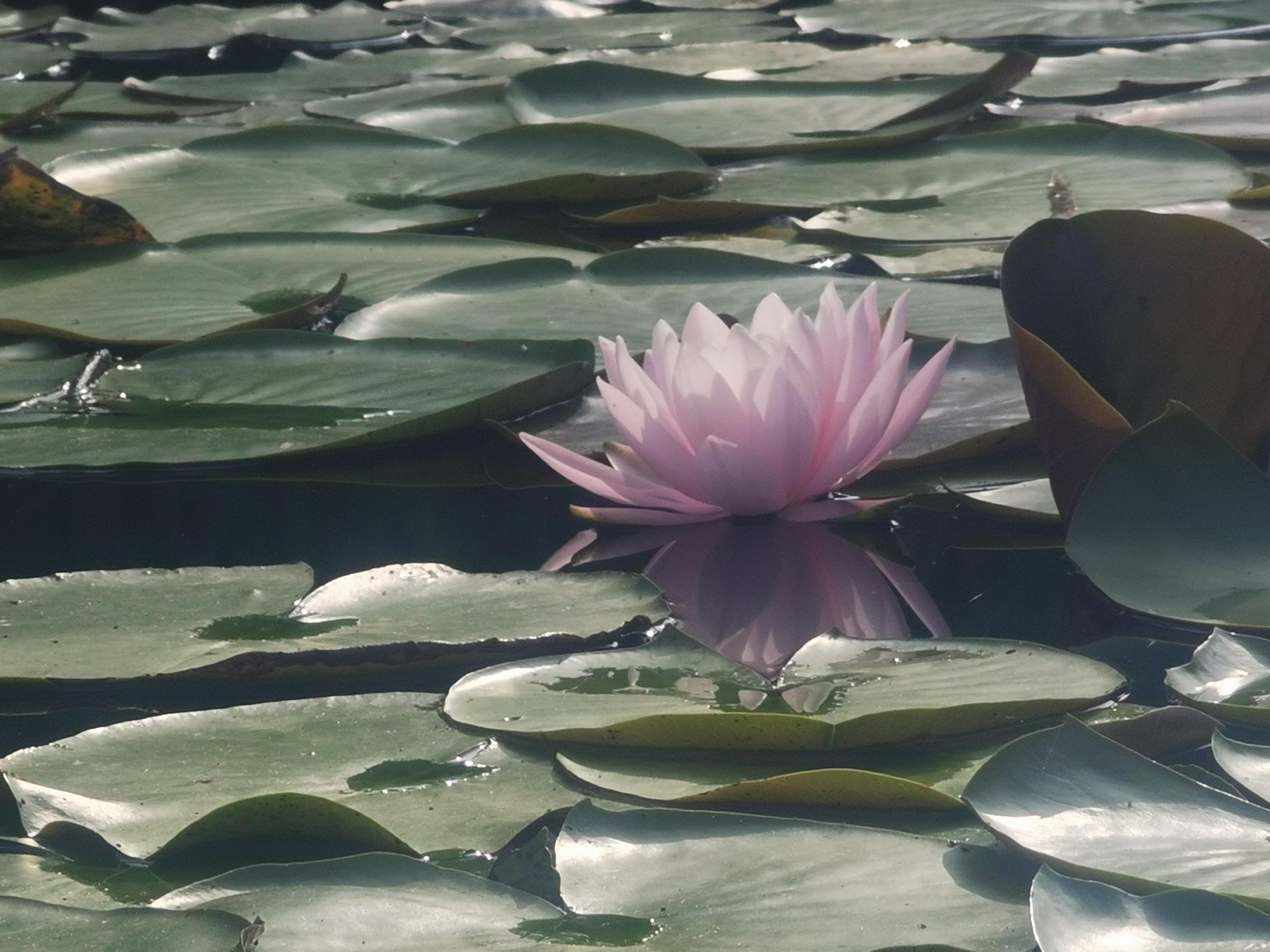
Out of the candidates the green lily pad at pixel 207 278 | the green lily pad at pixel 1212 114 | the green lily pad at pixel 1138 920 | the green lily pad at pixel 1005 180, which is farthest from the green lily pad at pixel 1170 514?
the green lily pad at pixel 1212 114

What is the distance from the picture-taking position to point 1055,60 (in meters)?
2.74

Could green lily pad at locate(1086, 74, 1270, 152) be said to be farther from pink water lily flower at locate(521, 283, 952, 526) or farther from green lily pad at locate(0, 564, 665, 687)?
green lily pad at locate(0, 564, 665, 687)

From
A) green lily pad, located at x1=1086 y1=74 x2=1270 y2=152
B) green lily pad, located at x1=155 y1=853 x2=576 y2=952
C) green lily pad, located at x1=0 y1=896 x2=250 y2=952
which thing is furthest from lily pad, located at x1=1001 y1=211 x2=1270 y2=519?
green lily pad, located at x1=1086 y1=74 x2=1270 y2=152

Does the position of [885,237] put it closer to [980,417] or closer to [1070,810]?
[980,417]

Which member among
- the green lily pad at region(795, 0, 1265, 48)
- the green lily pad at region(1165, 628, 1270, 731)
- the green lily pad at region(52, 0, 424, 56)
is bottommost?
the green lily pad at region(1165, 628, 1270, 731)

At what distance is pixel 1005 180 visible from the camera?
2.01m

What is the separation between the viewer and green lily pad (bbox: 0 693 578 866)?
847mm

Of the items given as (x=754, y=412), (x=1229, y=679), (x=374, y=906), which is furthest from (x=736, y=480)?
(x=374, y=906)

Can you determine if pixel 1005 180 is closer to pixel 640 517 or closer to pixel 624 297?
pixel 624 297

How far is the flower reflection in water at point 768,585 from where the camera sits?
1.07 m

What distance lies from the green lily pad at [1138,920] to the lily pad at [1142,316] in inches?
19.7

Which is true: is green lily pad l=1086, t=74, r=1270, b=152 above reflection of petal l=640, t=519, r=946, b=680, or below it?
above

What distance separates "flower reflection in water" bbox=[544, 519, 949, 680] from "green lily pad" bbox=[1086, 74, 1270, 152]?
121 centimetres

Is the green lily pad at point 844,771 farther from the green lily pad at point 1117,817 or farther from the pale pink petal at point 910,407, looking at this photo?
the pale pink petal at point 910,407
